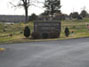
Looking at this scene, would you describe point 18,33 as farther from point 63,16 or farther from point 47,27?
point 63,16

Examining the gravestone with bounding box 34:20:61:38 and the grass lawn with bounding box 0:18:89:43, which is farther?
the gravestone with bounding box 34:20:61:38

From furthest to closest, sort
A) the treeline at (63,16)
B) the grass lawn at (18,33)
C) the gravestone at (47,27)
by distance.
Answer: the treeline at (63,16) < the gravestone at (47,27) < the grass lawn at (18,33)

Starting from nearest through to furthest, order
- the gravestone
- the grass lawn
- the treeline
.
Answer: the grass lawn < the gravestone < the treeline

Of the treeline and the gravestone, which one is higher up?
the treeline

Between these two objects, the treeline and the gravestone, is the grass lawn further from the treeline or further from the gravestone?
the treeline

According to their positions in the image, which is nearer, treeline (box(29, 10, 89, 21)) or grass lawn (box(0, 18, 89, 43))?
grass lawn (box(0, 18, 89, 43))

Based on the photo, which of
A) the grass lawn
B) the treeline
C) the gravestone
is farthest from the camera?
the treeline

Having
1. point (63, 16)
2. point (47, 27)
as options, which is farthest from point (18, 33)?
point (63, 16)

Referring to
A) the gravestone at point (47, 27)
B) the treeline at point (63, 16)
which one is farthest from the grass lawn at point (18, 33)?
the treeline at point (63, 16)

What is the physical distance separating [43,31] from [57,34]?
176 cm

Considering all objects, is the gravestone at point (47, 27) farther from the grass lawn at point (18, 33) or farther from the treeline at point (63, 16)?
the treeline at point (63, 16)

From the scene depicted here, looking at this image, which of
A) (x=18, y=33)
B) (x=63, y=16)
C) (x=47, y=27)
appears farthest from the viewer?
(x=63, y=16)

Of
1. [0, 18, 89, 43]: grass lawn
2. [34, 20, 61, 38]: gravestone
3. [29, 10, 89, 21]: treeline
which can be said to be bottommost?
[0, 18, 89, 43]: grass lawn

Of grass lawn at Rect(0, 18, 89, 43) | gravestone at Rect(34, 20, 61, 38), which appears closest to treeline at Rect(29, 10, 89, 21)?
grass lawn at Rect(0, 18, 89, 43)
